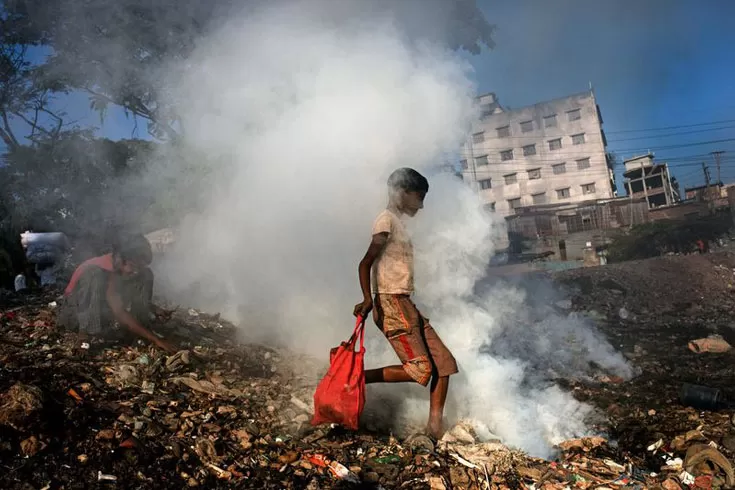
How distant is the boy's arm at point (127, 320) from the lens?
402 cm

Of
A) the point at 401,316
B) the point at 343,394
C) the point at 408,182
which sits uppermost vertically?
the point at 408,182

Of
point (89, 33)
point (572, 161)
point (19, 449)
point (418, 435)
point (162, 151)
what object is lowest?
point (418, 435)

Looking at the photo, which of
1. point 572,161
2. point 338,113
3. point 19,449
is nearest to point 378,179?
point 338,113

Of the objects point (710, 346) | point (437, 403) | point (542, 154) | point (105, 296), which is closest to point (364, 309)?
point (437, 403)

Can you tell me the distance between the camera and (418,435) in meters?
2.86

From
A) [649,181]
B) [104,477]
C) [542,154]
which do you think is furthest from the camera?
[542,154]

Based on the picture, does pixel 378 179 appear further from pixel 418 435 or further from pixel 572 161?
pixel 572 161

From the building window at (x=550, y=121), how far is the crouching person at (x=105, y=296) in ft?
132

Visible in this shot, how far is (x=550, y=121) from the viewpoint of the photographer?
129 feet

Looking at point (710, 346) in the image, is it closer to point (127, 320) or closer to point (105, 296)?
point (127, 320)

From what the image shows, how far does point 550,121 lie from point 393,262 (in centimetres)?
4070

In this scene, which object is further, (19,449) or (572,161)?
(572,161)

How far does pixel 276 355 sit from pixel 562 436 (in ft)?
8.54

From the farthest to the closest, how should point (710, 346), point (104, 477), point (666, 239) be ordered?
point (666, 239) < point (710, 346) < point (104, 477)
